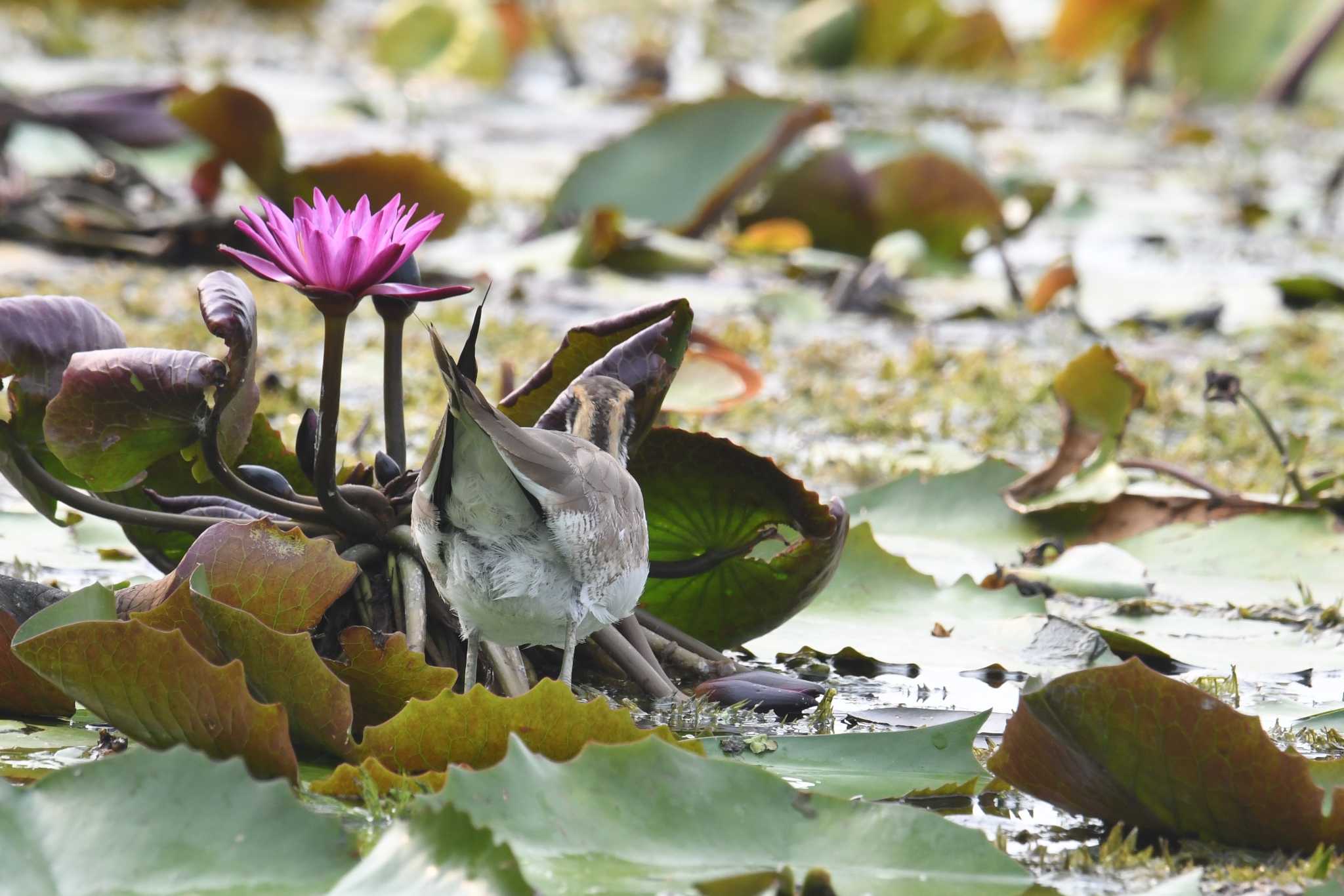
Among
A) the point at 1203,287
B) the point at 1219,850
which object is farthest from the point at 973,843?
the point at 1203,287

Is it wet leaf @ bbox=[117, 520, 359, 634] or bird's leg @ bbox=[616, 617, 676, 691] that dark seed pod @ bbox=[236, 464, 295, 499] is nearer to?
wet leaf @ bbox=[117, 520, 359, 634]

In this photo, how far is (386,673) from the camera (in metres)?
1.56

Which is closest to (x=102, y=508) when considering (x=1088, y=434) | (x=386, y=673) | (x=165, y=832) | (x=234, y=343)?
(x=234, y=343)

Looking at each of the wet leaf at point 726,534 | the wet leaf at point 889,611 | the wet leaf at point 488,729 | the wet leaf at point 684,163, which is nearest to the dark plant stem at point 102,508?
the wet leaf at point 488,729

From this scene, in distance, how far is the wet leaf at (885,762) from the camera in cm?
158

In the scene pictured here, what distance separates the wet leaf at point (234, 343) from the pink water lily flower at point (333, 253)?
0.09 metres

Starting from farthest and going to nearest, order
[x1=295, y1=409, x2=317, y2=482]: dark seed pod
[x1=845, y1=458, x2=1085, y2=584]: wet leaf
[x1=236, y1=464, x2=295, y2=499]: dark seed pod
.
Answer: [x1=845, y1=458, x2=1085, y2=584]: wet leaf → [x1=236, y1=464, x2=295, y2=499]: dark seed pod → [x1=295, y1=409, x2=317, y2=482]: dark seed pod

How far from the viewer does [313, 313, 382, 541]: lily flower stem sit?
4.96ft

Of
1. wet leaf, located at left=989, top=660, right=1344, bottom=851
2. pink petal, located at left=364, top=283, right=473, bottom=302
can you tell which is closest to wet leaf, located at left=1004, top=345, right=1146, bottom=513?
wet leaf, located at left=989, top=660, right=1344, bottom=851

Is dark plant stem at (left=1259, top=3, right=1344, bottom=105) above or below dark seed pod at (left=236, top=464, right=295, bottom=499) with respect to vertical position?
above

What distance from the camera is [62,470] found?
1.85 metres

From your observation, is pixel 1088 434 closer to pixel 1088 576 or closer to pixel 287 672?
pixel 1088 576

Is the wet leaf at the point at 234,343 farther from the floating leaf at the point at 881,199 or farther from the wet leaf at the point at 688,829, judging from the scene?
the floating leaf at the point at 881,199

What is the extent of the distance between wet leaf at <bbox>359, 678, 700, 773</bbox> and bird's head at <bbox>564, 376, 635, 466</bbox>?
1.08 ft
